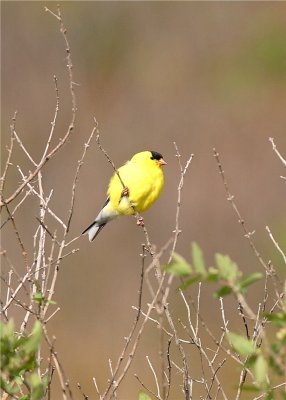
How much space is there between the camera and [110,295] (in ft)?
33.7

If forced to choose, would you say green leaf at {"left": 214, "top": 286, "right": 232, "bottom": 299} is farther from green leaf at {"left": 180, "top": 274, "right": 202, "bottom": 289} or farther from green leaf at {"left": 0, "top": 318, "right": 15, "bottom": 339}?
green leaf at {"left": 0, "top": 318, "right": 15, "bottom": 339}

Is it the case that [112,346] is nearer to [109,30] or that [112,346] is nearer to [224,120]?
[224,120]

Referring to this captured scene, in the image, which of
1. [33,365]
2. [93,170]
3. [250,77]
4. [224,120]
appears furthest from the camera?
[250,77]

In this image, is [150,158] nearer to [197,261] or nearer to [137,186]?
[137,186]

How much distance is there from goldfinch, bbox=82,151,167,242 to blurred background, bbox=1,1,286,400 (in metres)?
3.08

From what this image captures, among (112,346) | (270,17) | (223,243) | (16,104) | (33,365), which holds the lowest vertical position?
(112,346)

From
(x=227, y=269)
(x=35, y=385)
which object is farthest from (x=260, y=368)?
(x=35, y=385)

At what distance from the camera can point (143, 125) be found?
42.4 feet

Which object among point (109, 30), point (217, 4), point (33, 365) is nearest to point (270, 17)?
point (217, 4)

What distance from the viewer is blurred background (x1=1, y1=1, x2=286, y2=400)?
10.1 metres

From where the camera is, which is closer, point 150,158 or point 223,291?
point 223,291

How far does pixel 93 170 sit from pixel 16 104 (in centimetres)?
220

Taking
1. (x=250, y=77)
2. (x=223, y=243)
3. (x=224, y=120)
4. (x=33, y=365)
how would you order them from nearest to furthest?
(x=33, y=365)
(x=223, y=243)
(x=224, y=120)
(x=250, y=77)

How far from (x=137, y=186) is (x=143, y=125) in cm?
782
